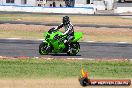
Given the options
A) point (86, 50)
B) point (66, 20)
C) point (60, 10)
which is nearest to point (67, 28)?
point (66, 20)

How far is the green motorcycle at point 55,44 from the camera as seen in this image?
20.1 meters

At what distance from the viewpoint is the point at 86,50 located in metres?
23.2

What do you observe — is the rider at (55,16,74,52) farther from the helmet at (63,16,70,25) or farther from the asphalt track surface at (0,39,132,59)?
the asphalt track surface at (0,39,132,59)

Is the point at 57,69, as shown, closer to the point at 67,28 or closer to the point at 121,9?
the point at 67,28

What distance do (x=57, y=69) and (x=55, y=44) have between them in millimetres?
5870

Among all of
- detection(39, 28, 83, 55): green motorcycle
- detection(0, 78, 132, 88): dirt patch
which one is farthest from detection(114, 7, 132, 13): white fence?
detection(0, 78, 132, 88): dirt patch

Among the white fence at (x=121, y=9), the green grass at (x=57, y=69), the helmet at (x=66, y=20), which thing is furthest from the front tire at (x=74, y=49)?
the white fence at (x=121, y=9)

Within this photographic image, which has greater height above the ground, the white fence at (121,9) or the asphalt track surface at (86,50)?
the asphalt track surface at (86,50)

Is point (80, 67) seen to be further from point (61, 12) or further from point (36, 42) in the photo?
point (61, 12)

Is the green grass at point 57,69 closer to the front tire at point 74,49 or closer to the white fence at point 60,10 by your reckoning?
the front tire at point 74,49

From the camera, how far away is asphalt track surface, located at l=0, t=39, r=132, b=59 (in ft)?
67.3

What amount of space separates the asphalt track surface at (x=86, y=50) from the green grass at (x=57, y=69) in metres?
3.38

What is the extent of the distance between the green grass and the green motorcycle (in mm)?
3239

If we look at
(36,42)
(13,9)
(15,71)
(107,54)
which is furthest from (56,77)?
(13,9)
